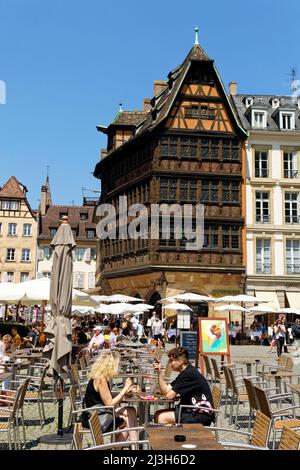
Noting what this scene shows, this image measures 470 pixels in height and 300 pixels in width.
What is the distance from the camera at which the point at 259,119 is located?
39.0 metres

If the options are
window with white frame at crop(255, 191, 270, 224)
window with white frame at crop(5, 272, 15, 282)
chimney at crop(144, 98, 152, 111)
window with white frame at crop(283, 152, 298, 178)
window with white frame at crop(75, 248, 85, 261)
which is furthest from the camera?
window with white frame at crop(75, 248, 85, 261)

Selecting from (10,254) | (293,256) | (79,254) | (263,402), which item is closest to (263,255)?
(293,256)

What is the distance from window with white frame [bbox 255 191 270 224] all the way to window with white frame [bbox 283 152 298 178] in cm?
215

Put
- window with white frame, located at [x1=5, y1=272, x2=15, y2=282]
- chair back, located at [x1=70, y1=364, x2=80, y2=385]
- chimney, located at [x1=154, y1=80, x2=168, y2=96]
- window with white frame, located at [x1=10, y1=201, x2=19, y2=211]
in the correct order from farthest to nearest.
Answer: window with white frame, located at [x1=10, y1=201, x2=19, y2=211] → window with white frame, located at [x1=5, y1=272, x2=15, y2=282] → chimney, located at [x1=154, y1=80, x2=168, y2=96] → chair back, located at [x1=70, y1=364, x2=80, y2=385]

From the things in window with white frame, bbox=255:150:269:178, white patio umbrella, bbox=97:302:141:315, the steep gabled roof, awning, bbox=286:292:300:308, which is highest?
the steep gabled roof

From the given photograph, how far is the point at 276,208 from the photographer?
122 ft

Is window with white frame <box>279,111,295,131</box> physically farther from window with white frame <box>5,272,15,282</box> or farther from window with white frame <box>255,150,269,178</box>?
window with white frame <box>5,272,15,282</box>

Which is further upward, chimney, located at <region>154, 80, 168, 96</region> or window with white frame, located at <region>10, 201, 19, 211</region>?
chimney, located at <region>154, 80, 168, 96</region>

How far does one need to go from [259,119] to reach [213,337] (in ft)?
87.8

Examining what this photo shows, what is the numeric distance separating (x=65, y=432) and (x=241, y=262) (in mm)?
28013

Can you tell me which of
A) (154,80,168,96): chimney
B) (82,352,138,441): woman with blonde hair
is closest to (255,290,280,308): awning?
(154,80,168,96): chimney

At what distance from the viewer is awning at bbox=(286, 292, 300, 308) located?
117 feet
